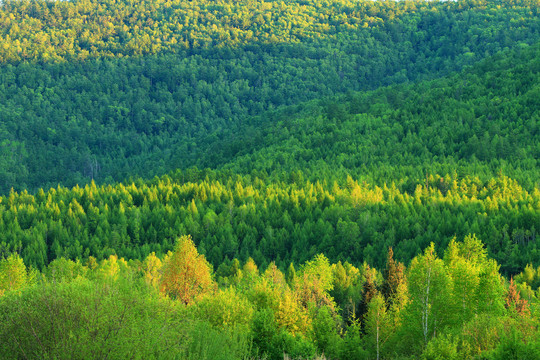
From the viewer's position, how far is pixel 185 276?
9012 centimetres

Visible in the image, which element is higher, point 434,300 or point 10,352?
point 434,300

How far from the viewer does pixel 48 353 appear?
4528cm

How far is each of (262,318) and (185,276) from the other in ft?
79.9

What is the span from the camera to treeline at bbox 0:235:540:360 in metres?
46.3

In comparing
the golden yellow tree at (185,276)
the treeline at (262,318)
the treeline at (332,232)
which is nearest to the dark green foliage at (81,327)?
the treeline at (262,318)

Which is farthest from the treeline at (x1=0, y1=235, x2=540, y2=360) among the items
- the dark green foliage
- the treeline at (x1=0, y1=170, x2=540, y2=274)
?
the treeline at (x1=0, y1=170, x2=540, y2=274)

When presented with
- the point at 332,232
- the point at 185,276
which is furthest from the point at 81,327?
the point at 332,232

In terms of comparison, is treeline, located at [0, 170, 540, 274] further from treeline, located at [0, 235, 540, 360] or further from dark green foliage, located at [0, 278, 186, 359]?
dark green foliage, located at [0, 278, 186, 359]

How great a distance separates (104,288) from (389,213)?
139 meters

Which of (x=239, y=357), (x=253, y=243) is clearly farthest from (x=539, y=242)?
(x=239, y=357)

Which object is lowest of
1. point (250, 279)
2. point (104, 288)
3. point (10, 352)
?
point (10, 352)

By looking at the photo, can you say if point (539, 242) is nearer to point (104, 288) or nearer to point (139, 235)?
point (139, 235)

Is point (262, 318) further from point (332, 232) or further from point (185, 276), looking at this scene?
point (332, 232)

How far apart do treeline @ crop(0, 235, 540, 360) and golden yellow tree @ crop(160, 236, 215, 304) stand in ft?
0.44
